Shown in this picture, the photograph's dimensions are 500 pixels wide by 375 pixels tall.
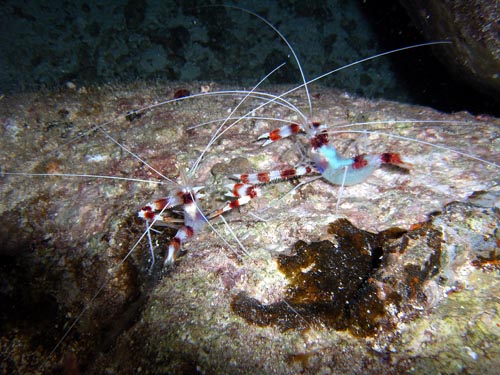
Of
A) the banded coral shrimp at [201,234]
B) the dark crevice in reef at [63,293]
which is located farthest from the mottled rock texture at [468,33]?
the dark crevice in reef at [63,293]

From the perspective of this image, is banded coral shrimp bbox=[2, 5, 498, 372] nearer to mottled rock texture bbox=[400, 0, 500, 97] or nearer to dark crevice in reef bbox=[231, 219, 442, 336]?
dark crevice in reef bbox=[231, 219, 442, 336]

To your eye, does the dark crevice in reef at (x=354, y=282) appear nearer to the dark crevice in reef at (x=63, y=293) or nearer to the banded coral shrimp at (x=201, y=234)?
the banded coral shrimp at (x=201, y=234)

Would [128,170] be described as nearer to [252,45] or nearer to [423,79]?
[252,45]

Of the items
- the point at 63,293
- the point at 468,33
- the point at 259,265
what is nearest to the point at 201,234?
the point at 259,265

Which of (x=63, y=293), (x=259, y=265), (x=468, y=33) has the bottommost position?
(x=63, y=293)

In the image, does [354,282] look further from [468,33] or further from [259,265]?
[468,33]

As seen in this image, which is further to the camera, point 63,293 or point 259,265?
point 63,293
